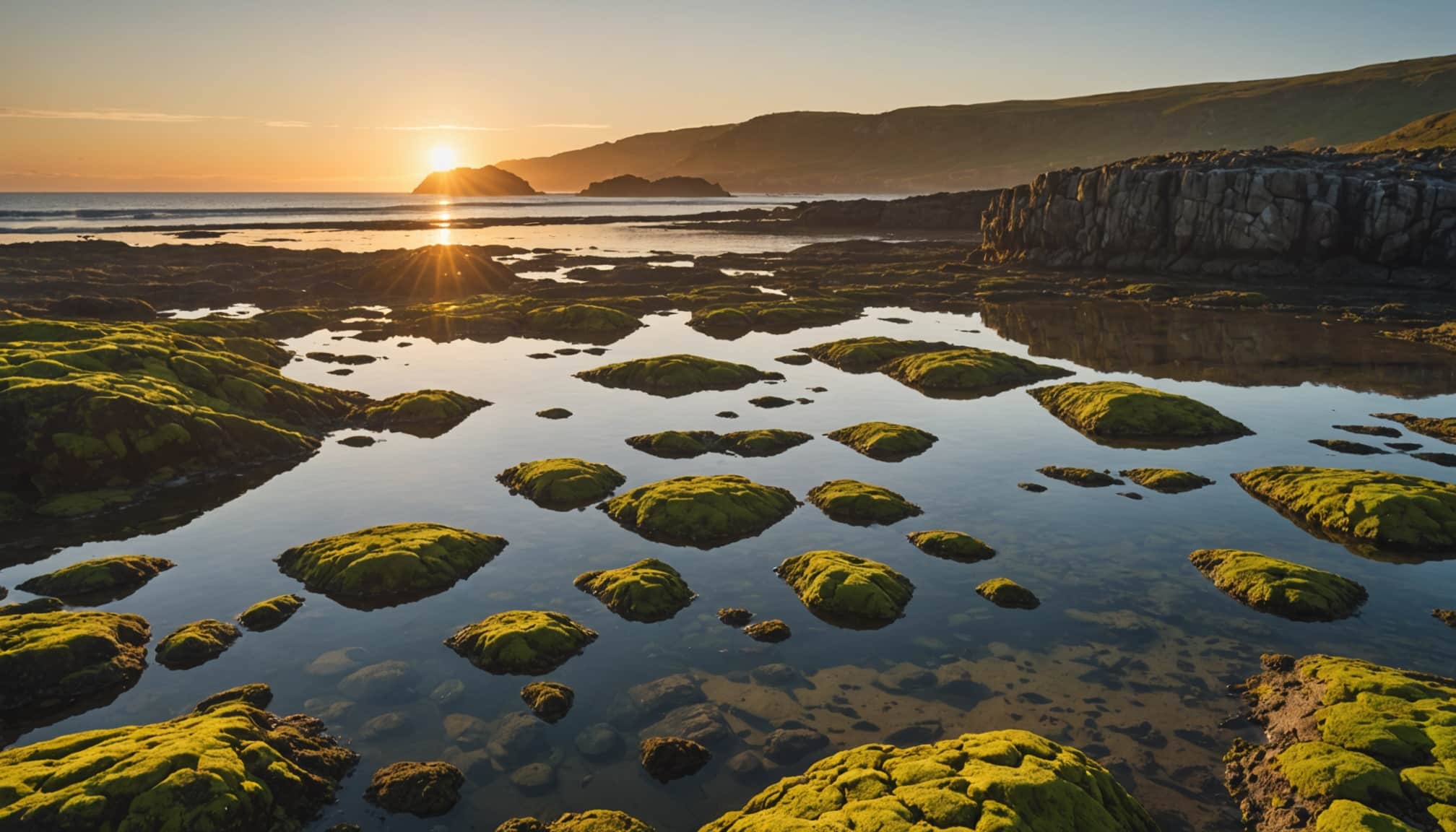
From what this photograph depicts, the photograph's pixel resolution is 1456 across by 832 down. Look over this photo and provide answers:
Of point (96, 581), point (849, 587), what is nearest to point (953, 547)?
point (849, 587)

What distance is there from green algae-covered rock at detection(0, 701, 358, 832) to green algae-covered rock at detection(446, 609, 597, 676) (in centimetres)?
441

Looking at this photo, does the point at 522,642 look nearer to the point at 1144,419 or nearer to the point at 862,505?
the point at 862,505

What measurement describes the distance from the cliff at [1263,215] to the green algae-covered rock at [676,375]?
205 feet

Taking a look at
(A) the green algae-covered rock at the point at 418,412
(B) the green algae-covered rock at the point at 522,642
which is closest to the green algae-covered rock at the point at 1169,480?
(B) the green algae-covered rock at the point at 522,642

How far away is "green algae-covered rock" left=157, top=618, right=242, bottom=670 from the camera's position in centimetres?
Answer: 2184

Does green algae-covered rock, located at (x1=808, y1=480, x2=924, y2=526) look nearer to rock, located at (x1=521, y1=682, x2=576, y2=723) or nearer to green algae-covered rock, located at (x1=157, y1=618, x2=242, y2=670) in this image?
rock, located at (x1=521, y1=682, x2=576, y2=723)

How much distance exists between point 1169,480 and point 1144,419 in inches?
343

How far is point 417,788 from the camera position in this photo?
1667 centimetres

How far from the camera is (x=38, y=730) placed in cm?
1878

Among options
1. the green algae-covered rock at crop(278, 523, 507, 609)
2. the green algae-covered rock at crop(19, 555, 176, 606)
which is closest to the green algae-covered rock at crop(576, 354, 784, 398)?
the green algae-covered rock at crop(278, 523, 507, 609)

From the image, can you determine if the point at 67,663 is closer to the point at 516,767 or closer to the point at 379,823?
the point at 379,823

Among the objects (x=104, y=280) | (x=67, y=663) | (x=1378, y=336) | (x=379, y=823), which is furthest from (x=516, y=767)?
(x=104, y=280)

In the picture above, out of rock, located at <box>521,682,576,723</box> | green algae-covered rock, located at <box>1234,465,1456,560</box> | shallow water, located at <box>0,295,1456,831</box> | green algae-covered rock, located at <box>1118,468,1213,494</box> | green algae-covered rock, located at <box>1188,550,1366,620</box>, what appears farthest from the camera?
green algae-covered rock, located at <box>1118,468,1213,494</box>

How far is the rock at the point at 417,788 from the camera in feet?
53.6
